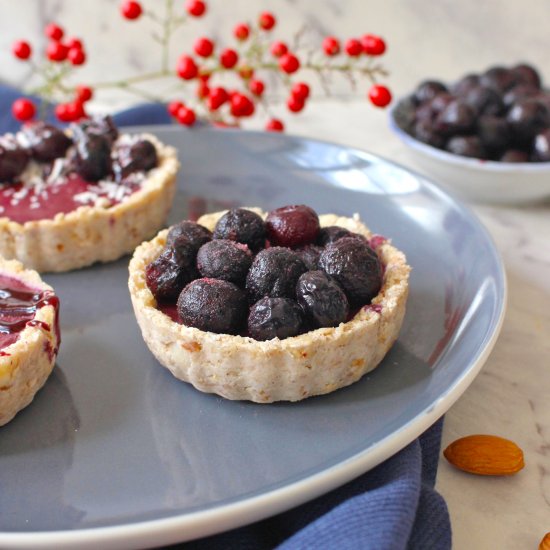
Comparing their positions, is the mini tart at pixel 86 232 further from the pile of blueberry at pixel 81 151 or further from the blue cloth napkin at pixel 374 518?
the blue cloth napkin at pixel 374 518

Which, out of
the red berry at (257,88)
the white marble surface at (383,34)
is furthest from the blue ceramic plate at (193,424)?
the red berry at (257,88)

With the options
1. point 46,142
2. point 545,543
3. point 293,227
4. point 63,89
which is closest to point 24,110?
point 63,89

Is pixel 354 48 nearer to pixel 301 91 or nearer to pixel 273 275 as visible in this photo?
pixel 301 91

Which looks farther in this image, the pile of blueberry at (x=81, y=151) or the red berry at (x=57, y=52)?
the red berry at (x=57, y=52)

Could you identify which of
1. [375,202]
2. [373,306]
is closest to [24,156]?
[375,202]

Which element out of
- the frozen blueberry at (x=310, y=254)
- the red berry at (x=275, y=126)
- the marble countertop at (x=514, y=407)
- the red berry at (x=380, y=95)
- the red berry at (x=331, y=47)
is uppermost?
the red berry at (x=331, y=47)

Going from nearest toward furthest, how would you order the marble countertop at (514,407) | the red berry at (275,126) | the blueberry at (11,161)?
the marble countertop at (514,407)
the blueberry at (11,161)
the red berry at (275,126)
